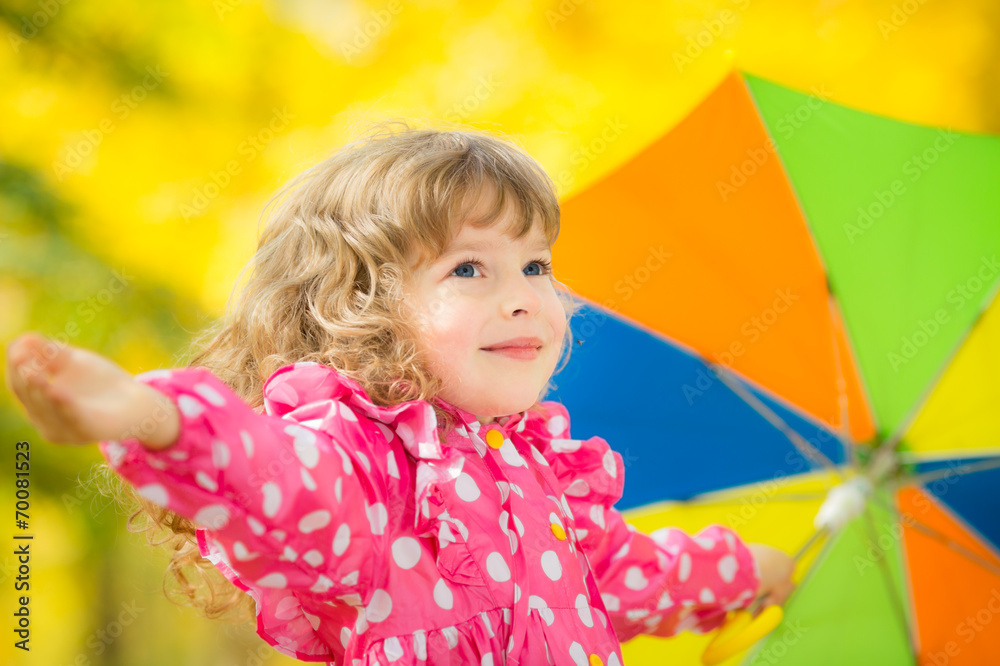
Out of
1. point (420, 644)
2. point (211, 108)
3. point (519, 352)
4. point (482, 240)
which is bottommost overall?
point (420, 644)

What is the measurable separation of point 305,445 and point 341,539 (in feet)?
0.35

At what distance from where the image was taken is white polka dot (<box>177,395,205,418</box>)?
0.73 m

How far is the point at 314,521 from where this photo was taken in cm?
85

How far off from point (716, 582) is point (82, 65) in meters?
2.98

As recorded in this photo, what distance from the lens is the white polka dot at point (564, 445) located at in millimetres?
1231

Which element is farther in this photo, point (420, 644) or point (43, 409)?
point (420, 644)

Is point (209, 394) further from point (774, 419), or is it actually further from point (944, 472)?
point (944, 472)

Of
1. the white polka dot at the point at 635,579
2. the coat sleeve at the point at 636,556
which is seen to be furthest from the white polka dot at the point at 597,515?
the white polka dot at the point at 635,579

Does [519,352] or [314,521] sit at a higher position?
[519,352]

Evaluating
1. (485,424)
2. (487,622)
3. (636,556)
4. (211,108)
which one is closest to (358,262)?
(485,424)

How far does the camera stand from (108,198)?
321 centimetres

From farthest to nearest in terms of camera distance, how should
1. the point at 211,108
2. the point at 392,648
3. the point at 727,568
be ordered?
the point at 211,108
the point at 727,568
the point at 392,648

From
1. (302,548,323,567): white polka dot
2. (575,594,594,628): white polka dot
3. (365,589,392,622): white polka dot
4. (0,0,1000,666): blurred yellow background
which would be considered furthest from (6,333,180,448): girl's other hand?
(0,0,1000,666): blurred yellow background

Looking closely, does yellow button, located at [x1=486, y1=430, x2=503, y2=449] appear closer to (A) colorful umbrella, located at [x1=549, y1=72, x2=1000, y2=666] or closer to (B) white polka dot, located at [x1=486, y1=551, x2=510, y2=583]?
(B) white polka dot, located at [x1=486, y1=551, x2=510, y2=583]
